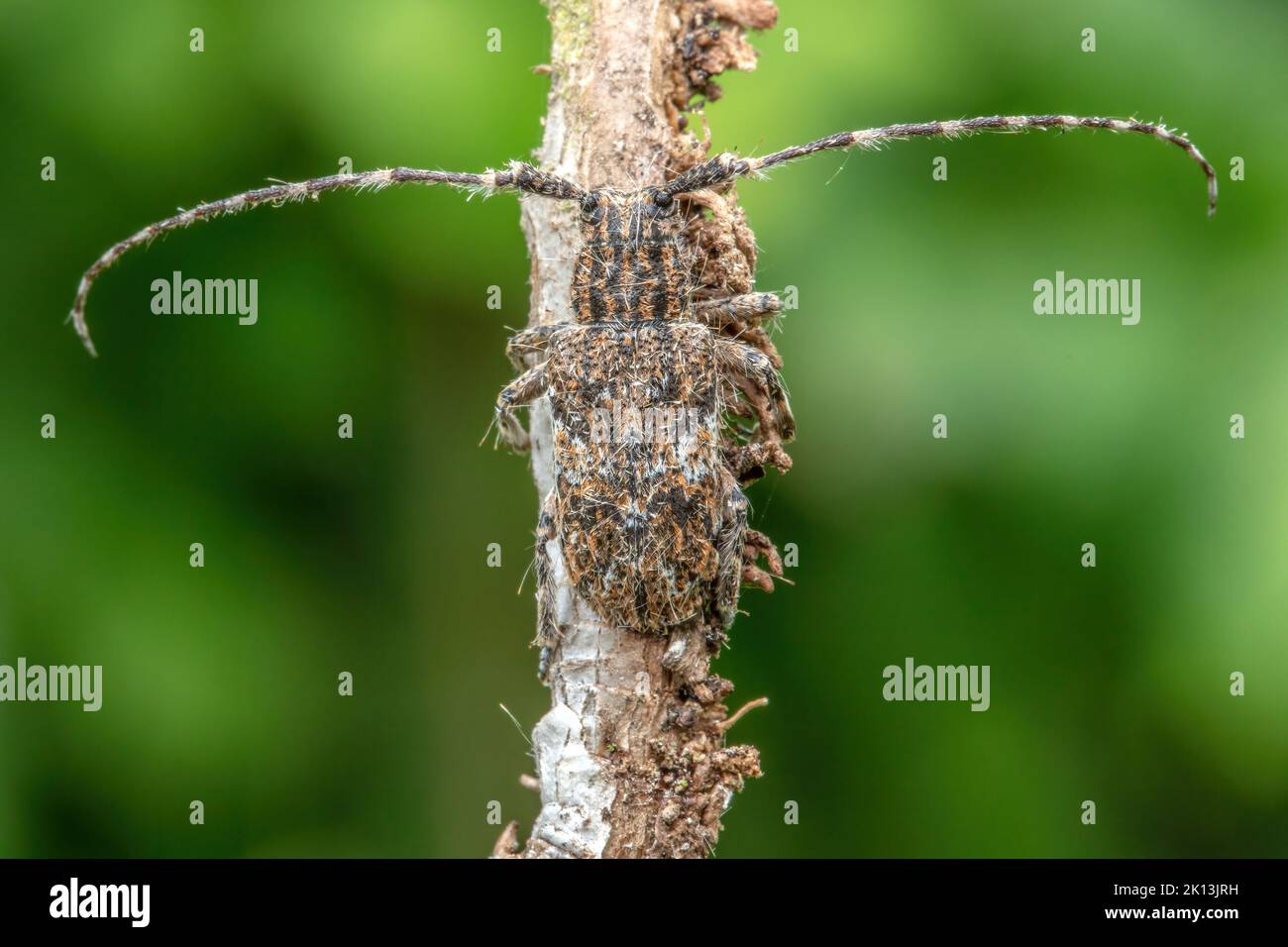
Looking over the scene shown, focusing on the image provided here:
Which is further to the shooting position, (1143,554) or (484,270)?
(484,270)

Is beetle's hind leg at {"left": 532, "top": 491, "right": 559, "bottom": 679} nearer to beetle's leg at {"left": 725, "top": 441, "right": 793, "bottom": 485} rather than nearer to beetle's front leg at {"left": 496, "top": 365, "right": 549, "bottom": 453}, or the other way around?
beetle's front leg at {"left": 496, "top": 365, "right": 549, "bottom": 453}

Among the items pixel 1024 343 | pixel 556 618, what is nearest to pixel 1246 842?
pixel 1024 343

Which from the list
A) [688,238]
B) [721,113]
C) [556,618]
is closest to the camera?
[556,618]

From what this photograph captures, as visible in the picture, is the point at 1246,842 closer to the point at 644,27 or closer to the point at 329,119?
the point at 644,27

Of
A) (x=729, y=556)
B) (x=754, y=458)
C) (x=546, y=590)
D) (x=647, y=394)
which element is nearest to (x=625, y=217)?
(x=647, y=394)

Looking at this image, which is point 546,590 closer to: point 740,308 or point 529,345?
point 529,345

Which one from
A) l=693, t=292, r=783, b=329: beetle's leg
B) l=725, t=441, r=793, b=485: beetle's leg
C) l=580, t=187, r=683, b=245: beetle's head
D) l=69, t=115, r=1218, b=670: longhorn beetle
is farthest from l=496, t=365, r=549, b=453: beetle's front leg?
l=725, t=441, r=793, b=485: beetle's leg

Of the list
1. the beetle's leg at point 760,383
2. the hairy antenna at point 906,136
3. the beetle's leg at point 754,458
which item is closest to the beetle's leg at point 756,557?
the beetle's leg at point 754,458
